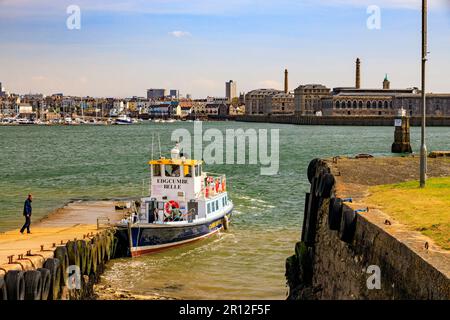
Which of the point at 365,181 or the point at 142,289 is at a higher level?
the point at 365,181

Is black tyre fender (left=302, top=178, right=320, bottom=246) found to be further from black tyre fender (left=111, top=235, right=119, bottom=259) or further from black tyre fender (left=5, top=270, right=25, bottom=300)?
black tyre fender (left=5, top=270, right=25, bottom=300)

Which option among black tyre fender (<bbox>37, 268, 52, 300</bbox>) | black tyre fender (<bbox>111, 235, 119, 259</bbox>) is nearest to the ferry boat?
black tyre fender (<bbox>111, 235, 119, 259</bbox>)

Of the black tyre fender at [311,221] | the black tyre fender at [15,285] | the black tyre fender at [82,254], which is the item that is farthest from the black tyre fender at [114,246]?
A: the black tyre fender at [15,285]

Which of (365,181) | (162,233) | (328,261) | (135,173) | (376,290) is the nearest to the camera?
(376,290)

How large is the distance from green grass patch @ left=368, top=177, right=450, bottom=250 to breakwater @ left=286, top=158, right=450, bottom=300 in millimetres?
413

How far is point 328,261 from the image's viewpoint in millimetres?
18891

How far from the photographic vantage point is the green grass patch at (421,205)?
1532 cm

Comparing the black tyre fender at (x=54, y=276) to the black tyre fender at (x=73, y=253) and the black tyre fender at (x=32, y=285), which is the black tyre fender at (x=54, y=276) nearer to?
the black tyre fender at (x=32, y=285)

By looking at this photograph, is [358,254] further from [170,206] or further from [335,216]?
[170,206]
